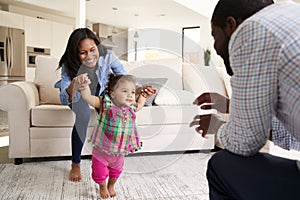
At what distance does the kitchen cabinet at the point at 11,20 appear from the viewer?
483cm

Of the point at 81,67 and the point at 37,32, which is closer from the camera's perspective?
the point at 81,67

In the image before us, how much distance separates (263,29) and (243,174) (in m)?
0.34

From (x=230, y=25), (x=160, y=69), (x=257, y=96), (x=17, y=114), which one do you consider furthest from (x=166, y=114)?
(x=257, y=96)

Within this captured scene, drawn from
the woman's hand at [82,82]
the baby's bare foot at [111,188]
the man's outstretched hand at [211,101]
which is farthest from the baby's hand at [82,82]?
the man's outstretched hand at [211,101]

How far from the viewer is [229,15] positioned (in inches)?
28.4

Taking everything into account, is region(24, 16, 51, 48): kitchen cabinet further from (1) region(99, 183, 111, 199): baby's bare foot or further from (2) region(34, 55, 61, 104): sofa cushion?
(1) region(99, 183, 111, 199): baby's bare foot

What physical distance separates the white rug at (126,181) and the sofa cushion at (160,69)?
65cm

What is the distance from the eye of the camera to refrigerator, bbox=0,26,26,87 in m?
4.79

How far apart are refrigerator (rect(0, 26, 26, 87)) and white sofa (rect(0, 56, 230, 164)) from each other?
2.92 metres

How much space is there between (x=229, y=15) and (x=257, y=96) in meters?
0.24

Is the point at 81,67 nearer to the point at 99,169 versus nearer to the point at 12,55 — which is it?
the point at 99,169

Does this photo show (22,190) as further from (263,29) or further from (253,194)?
(263,29)

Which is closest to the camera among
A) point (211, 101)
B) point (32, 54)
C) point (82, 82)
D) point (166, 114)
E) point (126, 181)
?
point (211, 101)

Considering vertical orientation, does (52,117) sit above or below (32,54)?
below
